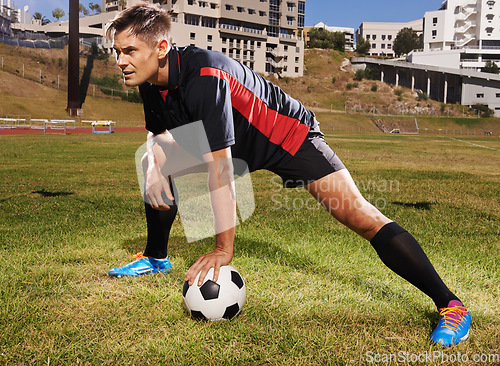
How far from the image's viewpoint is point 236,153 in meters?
3.41

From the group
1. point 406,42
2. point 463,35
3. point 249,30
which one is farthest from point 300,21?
point 463,35

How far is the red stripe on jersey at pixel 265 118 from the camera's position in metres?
2.95

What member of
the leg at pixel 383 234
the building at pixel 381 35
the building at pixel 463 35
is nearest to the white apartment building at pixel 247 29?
the building at pixel 463 35

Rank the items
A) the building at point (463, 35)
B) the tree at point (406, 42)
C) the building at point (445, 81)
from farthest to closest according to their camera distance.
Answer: the tree at point (406, 42) < the building at point (463, 35) < the building at point (445, 81)

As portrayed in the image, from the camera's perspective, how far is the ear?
2.92 m

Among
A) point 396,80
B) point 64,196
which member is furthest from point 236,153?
point 396,80

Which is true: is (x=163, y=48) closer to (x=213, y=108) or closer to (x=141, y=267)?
(x=213, y=108)

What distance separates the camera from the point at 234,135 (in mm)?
3076

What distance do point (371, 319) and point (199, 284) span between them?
1.29 metres

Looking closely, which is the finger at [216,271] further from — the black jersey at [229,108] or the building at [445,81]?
the building at [445,81]

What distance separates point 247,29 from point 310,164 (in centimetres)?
8888

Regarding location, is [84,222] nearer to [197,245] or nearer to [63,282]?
[197,245]

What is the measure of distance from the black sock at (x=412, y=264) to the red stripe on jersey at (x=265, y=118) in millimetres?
980

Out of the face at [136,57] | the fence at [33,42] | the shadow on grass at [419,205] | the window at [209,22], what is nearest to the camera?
the face at [136,57]
